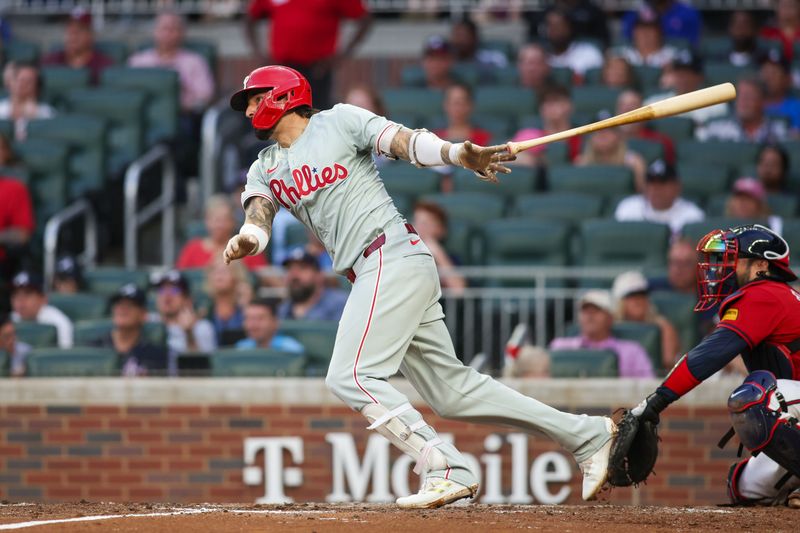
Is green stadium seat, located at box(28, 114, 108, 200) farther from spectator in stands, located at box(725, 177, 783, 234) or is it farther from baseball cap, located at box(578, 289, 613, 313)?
spectator in stands, located at box(725, 177, 783, 234)

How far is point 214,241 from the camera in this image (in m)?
10.4

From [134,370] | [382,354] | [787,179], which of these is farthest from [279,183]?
[787,179]

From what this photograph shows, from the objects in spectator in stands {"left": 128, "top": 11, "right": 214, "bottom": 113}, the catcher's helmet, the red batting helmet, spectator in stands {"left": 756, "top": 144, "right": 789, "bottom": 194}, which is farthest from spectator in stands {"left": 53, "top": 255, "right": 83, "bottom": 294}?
the catcher's helmet

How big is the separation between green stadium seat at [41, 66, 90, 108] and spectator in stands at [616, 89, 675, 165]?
15.7 ft

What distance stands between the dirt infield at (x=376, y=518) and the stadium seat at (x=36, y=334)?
313cm

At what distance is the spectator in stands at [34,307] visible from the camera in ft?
32.4

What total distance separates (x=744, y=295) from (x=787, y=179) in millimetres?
5073

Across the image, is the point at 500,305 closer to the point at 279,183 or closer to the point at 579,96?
the point at 579,96

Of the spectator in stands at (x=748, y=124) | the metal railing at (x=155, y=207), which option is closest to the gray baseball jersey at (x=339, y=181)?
the metal railing at (x=155, y=207)

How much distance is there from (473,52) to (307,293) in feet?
13.7

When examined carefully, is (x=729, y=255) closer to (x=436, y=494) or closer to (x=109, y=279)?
(x=436, y=494)

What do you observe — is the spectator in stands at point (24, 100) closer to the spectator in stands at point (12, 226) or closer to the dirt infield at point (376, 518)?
the spectator in stands at point (12, 226)

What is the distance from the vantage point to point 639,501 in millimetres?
8797

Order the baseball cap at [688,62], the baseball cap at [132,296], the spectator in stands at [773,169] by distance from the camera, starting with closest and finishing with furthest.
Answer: the baseball cap at [132,296] < the spectator in stands at [773,169] < the baseball cap at [688,62]
